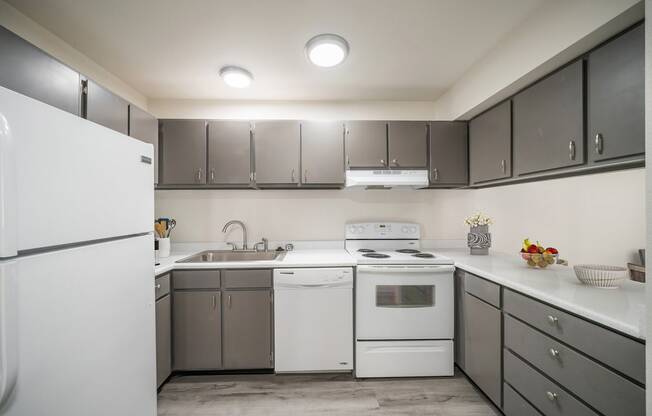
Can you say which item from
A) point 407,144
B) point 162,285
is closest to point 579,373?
point 407,144

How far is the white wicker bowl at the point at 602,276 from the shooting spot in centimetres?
136

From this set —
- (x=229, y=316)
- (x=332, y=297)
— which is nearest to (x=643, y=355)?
(x=332, y=297)

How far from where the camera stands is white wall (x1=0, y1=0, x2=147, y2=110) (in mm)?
1507

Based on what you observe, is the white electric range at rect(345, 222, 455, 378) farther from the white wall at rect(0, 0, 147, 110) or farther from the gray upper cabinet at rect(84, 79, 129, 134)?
the white wall at rect(0, 0, 147, 110)

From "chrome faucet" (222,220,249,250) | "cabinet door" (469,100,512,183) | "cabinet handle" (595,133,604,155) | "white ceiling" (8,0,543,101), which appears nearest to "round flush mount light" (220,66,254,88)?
"white ceiling" (8,0,543,101)

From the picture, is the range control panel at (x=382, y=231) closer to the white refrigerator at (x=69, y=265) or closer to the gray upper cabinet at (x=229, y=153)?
the gray upper cabinet at (x=229, y=153)

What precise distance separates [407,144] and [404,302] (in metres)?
1.40

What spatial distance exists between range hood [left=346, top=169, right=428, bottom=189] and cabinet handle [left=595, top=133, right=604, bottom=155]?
4.01 feet

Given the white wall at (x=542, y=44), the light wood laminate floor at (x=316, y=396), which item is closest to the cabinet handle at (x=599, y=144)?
the white wall at (x=542, y=44)

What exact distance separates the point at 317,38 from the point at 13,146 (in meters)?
1.62

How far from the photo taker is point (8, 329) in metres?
0.66

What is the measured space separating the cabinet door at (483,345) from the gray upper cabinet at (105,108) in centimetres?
276

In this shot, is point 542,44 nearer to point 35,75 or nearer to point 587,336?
Answer: point 587,336

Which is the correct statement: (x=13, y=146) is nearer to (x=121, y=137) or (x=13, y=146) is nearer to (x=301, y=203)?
(x=121, y=137)
